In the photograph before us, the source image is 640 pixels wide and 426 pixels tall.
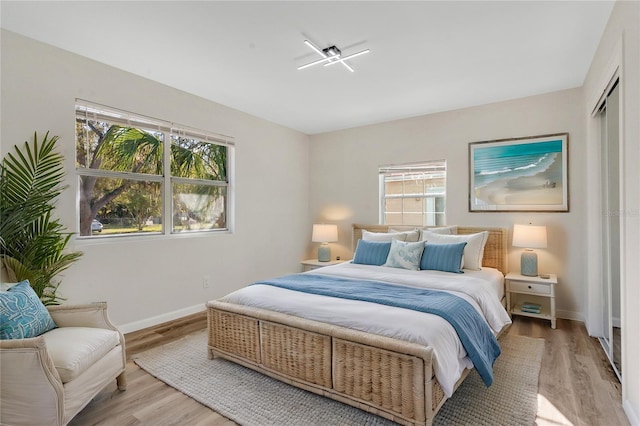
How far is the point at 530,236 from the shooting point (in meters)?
3.54

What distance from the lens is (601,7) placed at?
7.21 feet

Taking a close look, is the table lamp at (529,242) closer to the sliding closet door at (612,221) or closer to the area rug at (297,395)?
the sliding closet door at (612,221)

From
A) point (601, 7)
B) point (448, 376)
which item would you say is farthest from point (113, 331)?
point (601, 7)

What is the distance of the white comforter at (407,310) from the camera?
1.85 m

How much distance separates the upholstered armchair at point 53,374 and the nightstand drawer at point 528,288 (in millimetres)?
3710

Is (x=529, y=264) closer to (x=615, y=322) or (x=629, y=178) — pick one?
(x=615, y=322)

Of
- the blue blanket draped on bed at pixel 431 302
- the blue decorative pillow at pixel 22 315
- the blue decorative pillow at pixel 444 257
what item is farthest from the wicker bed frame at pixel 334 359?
the blue decorative pillow at pixel 444 257

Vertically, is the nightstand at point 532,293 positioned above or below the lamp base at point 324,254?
below

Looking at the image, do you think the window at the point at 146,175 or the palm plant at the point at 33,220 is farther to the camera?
the window at the point at 146,175

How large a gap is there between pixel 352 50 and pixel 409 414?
8.62ft

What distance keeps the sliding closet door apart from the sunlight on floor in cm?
76

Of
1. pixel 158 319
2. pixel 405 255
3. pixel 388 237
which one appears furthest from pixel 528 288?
pixel 158 319

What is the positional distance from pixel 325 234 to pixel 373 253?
1.26 metres

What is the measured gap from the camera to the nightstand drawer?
3.44 metres
